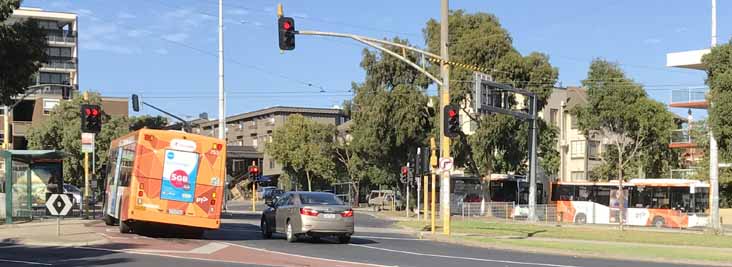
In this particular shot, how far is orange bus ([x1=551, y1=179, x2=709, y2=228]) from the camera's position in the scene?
44.3 m

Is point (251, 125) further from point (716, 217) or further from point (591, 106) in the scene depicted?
point (716, 217)

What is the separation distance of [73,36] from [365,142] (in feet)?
195

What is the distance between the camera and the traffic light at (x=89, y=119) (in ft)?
92.7

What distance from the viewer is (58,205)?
22.3 m

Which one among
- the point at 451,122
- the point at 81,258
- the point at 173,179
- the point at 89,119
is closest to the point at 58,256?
the point at 81,258

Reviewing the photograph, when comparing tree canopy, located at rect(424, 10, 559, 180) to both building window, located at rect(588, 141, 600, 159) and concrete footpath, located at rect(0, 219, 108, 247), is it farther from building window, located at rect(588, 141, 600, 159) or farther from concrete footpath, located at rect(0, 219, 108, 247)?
concrete footpath, located at rect(0, 219, 108, 247)

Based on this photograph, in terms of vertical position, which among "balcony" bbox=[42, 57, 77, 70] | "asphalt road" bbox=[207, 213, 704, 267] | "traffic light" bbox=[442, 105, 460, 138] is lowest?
"asphalt road" bbox=[207, 213, 704, 267]

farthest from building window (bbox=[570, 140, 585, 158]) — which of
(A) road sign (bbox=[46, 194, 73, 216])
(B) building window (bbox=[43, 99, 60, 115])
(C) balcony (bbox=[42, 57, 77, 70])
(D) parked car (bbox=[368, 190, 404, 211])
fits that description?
(C) balcony (bbox=[42, 57, 77, 70])

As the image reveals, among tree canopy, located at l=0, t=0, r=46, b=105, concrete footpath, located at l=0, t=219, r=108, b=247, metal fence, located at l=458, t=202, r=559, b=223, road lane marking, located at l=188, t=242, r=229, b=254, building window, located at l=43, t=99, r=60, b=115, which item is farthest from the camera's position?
building window, located at l=43, t=99, r=60, b=115

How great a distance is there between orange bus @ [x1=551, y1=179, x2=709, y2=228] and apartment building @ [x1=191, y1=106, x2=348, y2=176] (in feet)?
184

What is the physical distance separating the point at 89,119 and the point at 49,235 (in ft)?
20.8

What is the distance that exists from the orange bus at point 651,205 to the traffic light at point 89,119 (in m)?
28.2

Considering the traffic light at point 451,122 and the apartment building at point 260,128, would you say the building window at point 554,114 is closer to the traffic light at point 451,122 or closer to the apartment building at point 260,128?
the apartment building at point 260,128

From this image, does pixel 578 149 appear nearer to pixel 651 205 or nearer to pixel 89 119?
pixel 651 205
